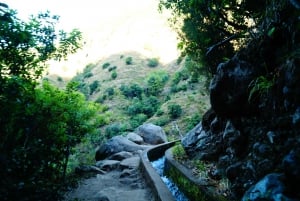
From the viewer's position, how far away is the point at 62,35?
30.4 feet

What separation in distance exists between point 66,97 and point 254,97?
7479 millimetres

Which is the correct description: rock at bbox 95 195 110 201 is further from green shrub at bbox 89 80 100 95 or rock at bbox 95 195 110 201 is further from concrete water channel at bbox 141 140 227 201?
green shrub at bbox 89 80 100 95

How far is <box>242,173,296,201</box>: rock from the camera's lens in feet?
13.2

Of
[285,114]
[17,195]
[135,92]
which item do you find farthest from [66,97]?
[135,92]

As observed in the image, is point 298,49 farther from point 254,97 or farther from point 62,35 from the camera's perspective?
point 62,35

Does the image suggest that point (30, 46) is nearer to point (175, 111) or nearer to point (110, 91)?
point (175, 111)

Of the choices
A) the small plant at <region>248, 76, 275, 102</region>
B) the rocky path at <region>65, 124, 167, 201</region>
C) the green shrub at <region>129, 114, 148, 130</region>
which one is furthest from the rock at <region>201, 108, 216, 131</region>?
the green shrub at <region>129, 114, 148, 130</region>

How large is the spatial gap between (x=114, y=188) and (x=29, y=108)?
191 inches

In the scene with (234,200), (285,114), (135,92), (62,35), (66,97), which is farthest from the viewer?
(135,92)

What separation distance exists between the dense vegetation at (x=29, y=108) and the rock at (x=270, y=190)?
157 inches

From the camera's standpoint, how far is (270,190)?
4.14 m

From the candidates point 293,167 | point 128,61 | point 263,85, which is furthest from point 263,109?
point 128,61

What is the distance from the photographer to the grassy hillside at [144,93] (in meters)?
30.0

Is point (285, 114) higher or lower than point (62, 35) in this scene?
lower
